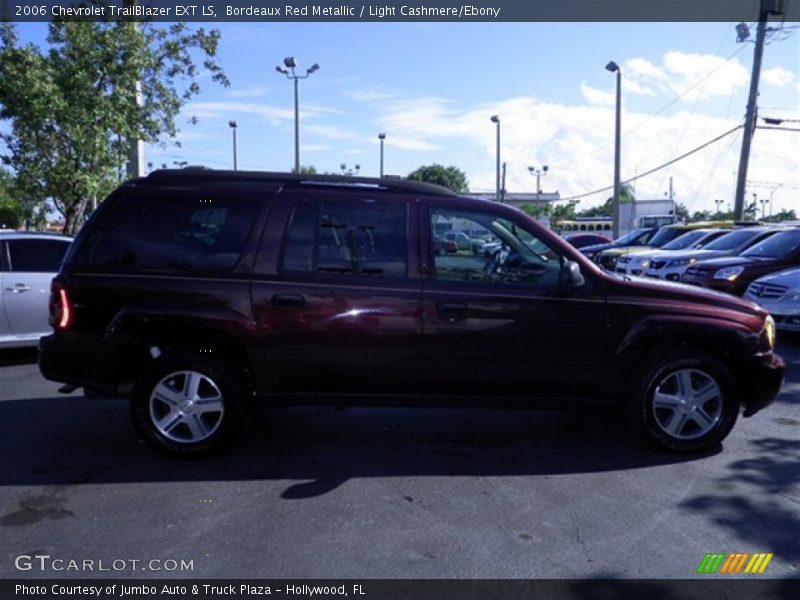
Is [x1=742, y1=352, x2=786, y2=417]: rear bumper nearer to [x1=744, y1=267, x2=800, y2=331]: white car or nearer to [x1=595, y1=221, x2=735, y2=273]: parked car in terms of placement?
[x1=744, y1=267, x2=800, y2=331]: white car

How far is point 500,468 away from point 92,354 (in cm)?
298

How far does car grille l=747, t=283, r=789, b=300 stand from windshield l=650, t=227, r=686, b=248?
10066 mm

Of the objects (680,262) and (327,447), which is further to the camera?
(680,262)

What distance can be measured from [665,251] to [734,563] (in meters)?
13.1

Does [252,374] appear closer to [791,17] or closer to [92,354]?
[92,354]

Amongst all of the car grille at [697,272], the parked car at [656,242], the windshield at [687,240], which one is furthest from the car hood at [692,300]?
the windshield at [687,240]

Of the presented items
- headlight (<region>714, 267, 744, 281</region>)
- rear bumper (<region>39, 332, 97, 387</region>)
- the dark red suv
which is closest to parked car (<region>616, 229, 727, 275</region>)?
headlight (<region>714, 267, 744, 281</region>)

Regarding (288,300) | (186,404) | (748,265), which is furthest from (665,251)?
(186,404)

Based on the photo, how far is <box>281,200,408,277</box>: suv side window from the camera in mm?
4855

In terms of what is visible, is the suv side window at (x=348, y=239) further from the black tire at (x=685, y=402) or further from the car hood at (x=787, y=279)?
the car hood at (x=787, y=279)

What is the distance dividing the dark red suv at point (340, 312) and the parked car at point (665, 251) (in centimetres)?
1000

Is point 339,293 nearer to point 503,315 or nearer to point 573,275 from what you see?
point 503,315

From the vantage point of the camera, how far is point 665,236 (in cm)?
2036

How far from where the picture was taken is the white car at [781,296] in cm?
934
